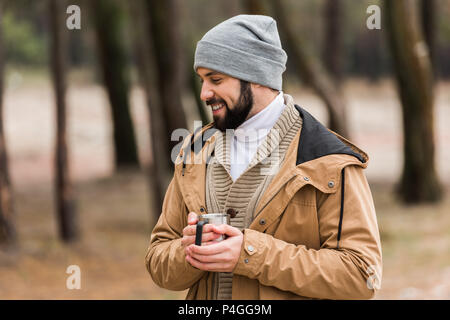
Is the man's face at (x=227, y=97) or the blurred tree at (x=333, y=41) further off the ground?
the blurred tree at (x=333, y=41)

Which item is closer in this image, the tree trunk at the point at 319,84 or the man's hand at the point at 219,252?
the man's hand at the point at 219,252

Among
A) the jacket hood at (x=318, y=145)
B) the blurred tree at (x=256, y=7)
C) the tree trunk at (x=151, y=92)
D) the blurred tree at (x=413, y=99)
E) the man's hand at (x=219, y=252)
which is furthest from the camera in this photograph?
the blurred tree at (x=413, y=99)

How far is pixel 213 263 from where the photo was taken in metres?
2.31

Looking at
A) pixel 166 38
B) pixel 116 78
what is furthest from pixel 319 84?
pixel 116 78

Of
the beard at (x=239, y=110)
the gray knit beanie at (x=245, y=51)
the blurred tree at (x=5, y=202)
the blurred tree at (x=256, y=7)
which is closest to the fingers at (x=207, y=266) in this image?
the beard at (x=239, y=110)

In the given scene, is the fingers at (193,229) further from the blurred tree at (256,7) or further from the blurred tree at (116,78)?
the blurred tree at (116,78)

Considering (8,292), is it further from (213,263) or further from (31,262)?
(213,263)

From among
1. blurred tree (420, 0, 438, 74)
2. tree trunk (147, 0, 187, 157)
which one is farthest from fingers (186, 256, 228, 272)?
blurred tree (420, 0, 438, 74)

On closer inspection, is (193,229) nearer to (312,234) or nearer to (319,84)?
(312,234)

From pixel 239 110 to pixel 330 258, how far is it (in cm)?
66

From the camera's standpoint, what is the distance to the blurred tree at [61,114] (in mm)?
10484

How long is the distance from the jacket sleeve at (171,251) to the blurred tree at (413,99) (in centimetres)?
1102

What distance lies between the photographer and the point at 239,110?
2.53 metres
